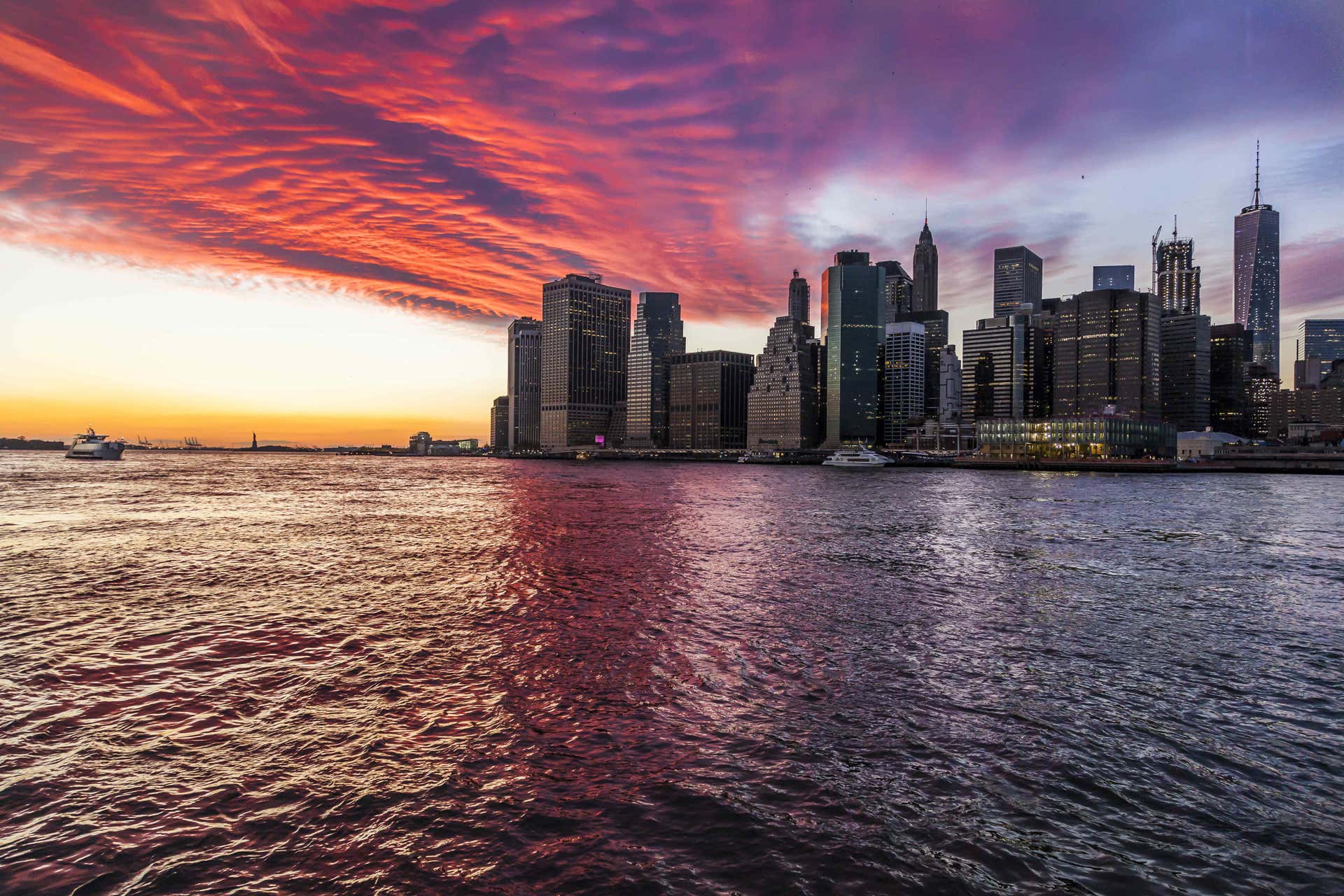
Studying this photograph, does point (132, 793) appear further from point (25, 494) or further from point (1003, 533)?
Result: point (25, 494)

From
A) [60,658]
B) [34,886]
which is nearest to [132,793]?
[34,886]

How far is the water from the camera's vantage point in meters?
10.8

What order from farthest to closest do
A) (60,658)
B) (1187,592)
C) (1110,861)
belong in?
1. (1187,592)
2. (60,658)
3. (1110,861)

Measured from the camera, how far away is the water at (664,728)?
10.8m

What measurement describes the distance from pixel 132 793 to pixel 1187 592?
136 feet

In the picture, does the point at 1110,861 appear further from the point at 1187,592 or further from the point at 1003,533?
the point at 1003,533

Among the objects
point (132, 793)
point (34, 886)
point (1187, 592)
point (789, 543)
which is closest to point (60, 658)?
point (132, 793)

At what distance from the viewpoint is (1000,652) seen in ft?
72.6

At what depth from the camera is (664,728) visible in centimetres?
1588

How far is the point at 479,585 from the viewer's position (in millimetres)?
32812

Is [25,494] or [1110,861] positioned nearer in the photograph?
[1110,861]

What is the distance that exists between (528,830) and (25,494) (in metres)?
114

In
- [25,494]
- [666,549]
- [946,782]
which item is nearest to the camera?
[946,782]

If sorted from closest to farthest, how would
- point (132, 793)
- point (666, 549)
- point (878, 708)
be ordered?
point (132, 793)
point (878, 708)
point (666, 549)
